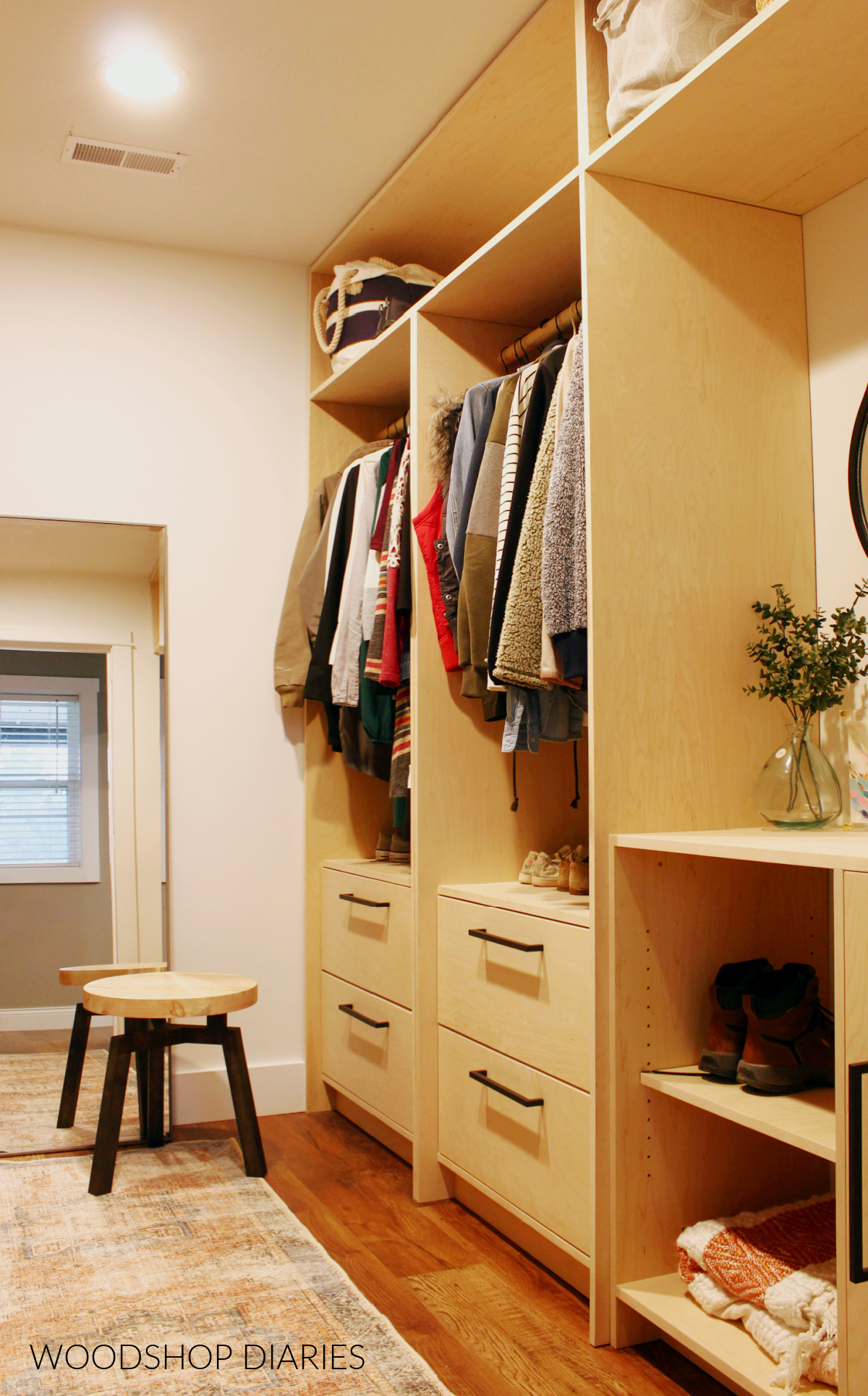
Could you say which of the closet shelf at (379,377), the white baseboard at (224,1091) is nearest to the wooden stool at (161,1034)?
the white baseboard at (224,1091)

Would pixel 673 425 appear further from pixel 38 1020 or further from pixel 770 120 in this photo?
pixel 38 1020

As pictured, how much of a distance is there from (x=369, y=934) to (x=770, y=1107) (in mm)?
1379

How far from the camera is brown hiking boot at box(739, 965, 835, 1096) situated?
1580 millimetres

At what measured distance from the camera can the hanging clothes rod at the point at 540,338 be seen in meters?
2.13

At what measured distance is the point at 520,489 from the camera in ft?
6.79

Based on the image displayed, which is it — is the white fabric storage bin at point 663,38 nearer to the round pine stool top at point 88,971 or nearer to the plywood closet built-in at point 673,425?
the plywood closet built-in at point 673,425

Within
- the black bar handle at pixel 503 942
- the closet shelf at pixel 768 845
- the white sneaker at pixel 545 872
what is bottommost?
the black bar handle at pixel 503 942

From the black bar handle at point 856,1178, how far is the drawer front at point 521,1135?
0.58m

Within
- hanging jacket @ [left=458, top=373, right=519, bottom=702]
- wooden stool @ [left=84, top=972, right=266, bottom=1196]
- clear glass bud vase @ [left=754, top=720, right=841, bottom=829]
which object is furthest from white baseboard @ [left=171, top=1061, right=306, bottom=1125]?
clear glass bud vase @ [left=754, top=720, right=841, bottom=829]

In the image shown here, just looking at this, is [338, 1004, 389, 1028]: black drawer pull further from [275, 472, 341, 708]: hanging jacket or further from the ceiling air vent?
the ceiling air vent

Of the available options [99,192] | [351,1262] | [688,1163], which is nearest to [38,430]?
[99,192]

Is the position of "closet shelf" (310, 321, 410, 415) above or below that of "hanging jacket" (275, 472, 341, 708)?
above

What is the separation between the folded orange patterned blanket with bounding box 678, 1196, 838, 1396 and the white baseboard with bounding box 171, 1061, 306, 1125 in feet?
5.15

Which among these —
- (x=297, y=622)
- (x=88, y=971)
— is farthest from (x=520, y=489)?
(x=88, y=971)
